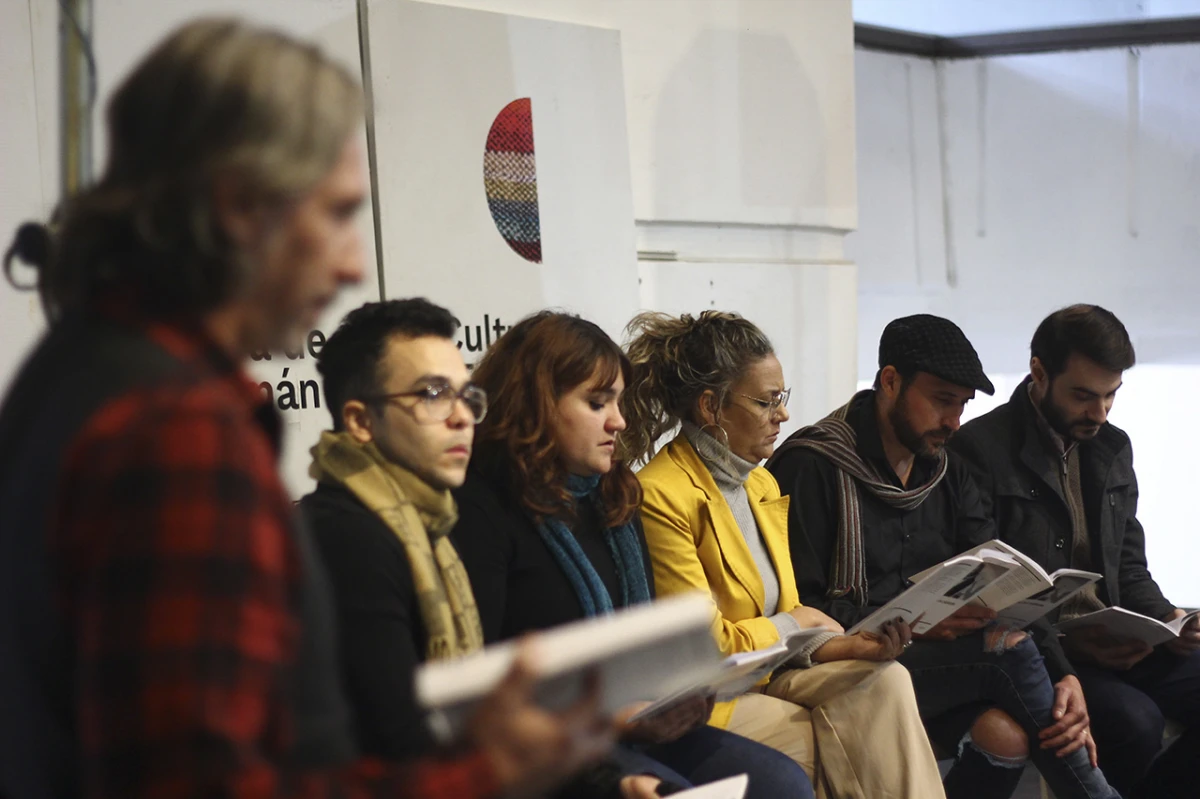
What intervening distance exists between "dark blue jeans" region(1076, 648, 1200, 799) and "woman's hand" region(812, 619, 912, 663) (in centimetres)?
89

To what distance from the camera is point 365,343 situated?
209 cm

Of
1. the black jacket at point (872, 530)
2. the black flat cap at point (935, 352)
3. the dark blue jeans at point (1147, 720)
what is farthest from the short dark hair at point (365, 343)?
the dark blue jeans at point (1147, 720)

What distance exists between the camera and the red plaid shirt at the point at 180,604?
815 mm

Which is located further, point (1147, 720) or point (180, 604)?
point (1147, 720)

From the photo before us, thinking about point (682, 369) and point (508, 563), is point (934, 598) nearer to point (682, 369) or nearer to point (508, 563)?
point (682, 369)

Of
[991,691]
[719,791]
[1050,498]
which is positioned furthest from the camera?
[1050,498]

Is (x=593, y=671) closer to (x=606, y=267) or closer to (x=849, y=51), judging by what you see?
(x=606, y=267)

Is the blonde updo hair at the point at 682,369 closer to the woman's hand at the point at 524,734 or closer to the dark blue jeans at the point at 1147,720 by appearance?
the dark blue jeans at the point at 1147,720

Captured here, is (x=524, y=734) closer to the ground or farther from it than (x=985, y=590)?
farther from it

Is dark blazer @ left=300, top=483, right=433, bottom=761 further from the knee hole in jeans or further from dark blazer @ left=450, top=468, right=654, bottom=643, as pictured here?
the knee hole in jeans

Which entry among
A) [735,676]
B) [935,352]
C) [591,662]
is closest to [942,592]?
[735,676]

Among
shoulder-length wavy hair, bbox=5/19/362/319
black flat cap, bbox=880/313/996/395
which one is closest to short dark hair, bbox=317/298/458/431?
shoulder-length wavy hair, bbox=5/19/362/319

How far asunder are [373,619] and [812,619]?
59.4 inches

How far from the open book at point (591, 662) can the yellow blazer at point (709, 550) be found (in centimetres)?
172
